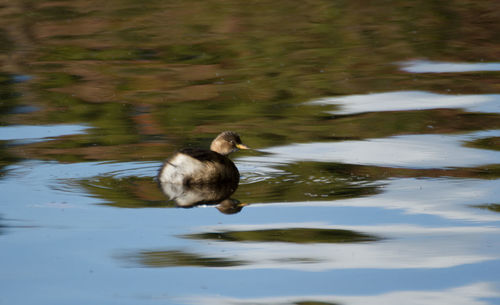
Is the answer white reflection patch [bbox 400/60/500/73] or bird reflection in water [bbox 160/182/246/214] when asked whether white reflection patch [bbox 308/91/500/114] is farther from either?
bird reflection in water [bbox 160/182/246/214]

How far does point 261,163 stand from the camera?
9586 mm

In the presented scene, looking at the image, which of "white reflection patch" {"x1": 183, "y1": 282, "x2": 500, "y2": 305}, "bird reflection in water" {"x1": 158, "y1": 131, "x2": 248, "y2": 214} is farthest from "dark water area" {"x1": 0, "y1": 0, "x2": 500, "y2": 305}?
"bird reflection in water" {"x1": 158, "y1": 131, "x2": 248, "y2": 214}

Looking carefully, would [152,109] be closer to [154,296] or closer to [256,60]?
[256,60]

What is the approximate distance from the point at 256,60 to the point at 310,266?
33.0ft

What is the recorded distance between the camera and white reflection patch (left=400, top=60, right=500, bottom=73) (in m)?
14.8

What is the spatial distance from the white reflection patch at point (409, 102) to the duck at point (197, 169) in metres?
3.77

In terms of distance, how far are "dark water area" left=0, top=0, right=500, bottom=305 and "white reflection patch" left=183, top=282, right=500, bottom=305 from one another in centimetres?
2

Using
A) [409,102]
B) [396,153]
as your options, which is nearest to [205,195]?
[396,153]

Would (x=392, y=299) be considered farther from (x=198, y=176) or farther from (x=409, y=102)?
(x=409, y=102)

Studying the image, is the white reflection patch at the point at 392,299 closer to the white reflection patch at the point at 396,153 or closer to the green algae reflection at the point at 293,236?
the green algae reflection at the point at 293,236

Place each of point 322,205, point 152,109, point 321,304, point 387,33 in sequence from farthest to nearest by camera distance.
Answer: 1. point 387,33
2. point 152,109
3. point 322,205
4. point 321,304

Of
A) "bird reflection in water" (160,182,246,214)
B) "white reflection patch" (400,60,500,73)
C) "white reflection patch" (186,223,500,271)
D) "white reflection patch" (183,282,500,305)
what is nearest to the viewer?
"white reflection patch" (183,282,500,305)

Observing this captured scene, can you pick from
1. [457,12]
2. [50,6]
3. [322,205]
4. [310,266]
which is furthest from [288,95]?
[50,6]

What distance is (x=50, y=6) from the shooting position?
2377cm
